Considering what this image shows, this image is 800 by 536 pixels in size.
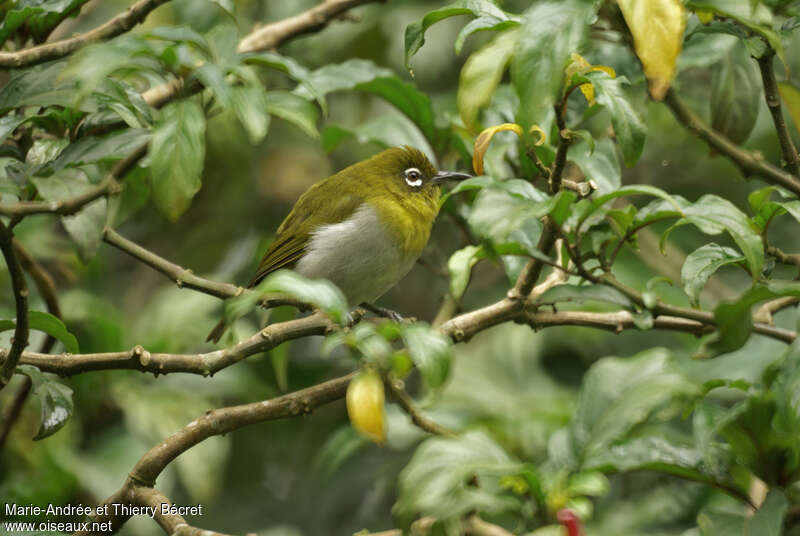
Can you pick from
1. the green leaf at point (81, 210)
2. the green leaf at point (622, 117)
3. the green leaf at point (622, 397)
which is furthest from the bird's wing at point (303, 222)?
the green leaf at point (622, 117)

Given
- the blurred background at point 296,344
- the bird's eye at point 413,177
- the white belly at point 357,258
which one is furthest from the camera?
the bird's eye at point 413,177

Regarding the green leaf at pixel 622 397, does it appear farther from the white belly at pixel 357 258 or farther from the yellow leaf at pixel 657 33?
the white belly at pixel 357 258

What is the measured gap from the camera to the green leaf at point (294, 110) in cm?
256

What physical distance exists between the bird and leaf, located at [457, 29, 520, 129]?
1676 millimetres

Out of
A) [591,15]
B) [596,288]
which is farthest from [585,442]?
[591,15]

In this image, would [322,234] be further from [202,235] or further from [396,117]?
[202,235]

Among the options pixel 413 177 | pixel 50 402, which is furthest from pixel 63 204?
pixel 413 177

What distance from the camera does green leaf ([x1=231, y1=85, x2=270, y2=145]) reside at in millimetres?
2168

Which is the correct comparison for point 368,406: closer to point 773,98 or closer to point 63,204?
point 63,204

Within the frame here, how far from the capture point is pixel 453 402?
4.14 meters

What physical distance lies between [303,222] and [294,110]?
1268 mm

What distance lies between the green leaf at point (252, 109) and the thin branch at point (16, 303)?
62 cm

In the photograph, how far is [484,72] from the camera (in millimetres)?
1771

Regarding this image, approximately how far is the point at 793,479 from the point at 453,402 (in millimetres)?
2201
